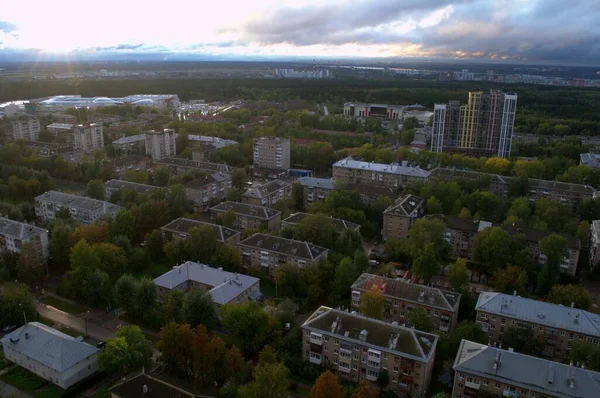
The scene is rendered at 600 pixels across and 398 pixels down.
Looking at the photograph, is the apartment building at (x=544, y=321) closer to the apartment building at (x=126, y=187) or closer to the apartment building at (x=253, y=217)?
the apartment building at (x=253, y=217)

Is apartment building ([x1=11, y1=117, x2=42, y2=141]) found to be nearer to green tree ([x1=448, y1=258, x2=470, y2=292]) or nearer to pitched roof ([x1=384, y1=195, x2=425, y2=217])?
pitched roof ([x1=384, y1=195, x2=425, y2=217])

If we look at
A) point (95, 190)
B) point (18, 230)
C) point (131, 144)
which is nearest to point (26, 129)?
point (131, 144)

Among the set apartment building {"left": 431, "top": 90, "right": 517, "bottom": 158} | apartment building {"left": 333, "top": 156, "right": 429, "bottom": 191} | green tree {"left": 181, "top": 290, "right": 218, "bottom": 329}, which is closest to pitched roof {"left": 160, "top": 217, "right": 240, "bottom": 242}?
green tree {"left": 181, "top": 290, "right": 218, "bottom": 329}

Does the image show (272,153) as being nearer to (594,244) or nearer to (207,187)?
(207,187)

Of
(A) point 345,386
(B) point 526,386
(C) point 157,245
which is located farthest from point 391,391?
(C) point 157,245

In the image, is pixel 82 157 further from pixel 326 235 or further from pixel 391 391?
pixel 391 391
